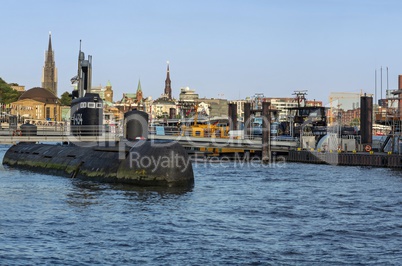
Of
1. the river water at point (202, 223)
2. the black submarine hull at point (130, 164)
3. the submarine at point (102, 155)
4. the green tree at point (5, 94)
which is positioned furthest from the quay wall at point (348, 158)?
the green tree at point (5, 94)

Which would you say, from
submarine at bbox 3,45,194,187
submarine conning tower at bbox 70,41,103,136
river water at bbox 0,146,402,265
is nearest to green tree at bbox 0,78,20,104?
submarine at bbox 3,45,194,187

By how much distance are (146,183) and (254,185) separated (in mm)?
9832

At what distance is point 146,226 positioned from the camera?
29844mm

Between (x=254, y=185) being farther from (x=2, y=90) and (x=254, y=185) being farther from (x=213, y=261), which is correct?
(x=2, y=90)

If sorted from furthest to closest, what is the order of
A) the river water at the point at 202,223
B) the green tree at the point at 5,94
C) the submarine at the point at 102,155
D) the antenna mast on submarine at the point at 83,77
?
the green tree at the point at 5,94, the antenna mast on submarine at the point at 83,77, the submarine at the point at 102,155, the river water at the point at 202,223

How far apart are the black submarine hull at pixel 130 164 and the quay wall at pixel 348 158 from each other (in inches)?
1104

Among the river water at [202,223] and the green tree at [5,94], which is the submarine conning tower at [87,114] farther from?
the green tree at [5,94]

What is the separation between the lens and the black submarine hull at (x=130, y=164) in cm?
4159

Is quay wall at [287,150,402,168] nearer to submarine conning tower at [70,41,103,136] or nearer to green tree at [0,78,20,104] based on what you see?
submarine conning tower at [70,41,103,136]

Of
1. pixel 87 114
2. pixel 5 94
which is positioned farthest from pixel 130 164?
pixel 5 94

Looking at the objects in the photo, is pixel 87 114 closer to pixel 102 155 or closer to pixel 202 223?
pixel 102 155

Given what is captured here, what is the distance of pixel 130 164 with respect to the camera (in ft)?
142

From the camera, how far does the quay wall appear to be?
6350 centimetres

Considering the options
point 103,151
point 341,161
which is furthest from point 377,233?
point 341,161
